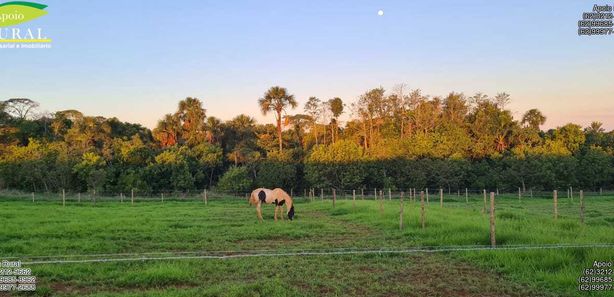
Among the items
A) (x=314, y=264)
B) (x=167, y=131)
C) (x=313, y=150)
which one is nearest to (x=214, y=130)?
(x=167, y=131)

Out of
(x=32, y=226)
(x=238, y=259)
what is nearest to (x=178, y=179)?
(x=32, y=226)

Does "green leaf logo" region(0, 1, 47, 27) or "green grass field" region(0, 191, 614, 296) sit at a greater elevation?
"green leaf logo" region(0, 1, 47, 27)

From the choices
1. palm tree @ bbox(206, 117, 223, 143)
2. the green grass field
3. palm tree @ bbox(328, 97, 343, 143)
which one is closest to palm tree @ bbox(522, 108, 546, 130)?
palm tree @ bbox(328, 97, 343, 143)

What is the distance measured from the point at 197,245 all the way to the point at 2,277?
15.5 feet

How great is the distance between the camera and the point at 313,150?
51.3 metres

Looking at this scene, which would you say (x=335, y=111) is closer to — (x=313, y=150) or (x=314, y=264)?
(x=313, y=150)

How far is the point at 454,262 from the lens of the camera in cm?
905

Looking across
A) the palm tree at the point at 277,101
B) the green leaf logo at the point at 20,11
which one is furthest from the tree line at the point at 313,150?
the green leaf logo at the point at 20,11

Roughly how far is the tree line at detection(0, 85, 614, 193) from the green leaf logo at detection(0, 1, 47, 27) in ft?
104

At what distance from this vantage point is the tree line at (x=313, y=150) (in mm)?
46406

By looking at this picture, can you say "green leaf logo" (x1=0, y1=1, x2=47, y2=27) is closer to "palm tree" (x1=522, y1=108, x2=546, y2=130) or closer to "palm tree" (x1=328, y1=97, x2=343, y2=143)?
"palm tree" (x1=328, y1=97, x2=343, y2=143)

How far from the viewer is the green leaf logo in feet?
42.9

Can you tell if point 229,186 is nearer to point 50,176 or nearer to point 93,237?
point 50,176

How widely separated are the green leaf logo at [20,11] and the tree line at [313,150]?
3160 centimetres
